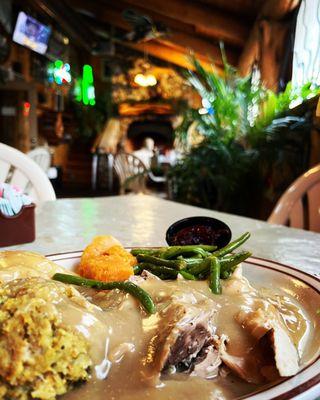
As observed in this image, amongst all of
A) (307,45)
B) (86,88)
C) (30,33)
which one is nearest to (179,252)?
(307,45)

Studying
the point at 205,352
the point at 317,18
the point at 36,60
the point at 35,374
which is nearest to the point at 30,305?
the point at 35,374

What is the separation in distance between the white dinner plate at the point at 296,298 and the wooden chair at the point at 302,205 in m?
1.15

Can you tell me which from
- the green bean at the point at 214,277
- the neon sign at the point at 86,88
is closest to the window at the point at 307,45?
the green bean at the point at 214,277

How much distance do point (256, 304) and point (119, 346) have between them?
230 mm

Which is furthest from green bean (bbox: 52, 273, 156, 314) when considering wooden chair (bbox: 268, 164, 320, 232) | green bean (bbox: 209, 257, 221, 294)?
wooden chair (bbox: 268, 164, 320, 232)

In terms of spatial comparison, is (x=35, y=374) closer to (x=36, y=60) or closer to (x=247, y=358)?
(x=247, y=358)

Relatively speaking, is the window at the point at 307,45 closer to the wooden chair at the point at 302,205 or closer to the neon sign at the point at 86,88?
the wooden chair at the point at 302,205

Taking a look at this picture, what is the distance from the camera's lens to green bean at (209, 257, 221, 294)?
0.68 m

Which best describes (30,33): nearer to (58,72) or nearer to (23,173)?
(58,72)

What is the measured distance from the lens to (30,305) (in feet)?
1.60

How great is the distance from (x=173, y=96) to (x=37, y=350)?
1388 centimetres

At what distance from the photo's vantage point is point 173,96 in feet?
45.3

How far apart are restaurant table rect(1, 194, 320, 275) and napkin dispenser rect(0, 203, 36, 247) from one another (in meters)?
0.03

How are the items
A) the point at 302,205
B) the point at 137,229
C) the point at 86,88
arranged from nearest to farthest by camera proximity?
the point at 137,229 → the point at 302,205 → the point at 86,88
